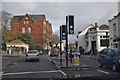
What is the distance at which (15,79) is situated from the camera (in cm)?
1559

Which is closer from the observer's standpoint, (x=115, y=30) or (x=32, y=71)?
(x=32, y=71)

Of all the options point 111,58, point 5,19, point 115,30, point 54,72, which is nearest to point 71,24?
point 111,58

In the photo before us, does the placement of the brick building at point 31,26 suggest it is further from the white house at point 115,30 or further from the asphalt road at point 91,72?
the asphalt road at point 91,72

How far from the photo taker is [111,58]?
2088cm

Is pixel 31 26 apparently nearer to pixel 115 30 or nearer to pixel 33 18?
pixel 33 18

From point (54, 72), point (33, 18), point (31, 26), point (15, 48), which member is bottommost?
point (54, 72)

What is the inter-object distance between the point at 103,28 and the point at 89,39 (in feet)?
21.9

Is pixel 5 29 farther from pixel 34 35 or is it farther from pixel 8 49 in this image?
pixel 34 35

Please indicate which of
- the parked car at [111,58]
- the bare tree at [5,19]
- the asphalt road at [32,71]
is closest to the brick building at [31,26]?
the bare tree at [5,19]

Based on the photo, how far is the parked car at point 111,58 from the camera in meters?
19.9

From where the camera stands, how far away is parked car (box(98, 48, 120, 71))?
19.9m

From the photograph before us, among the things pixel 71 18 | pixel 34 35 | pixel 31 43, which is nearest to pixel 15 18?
pixel 34 35

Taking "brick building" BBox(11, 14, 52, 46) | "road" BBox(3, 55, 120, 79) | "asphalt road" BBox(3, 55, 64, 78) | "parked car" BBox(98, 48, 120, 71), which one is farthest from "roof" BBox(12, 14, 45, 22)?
"parked car" BBox(98, 48, 120, 71)

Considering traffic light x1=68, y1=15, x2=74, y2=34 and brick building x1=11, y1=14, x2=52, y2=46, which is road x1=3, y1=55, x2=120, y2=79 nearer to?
traffic light x1=68, y1=15, x2=74, y2=34
